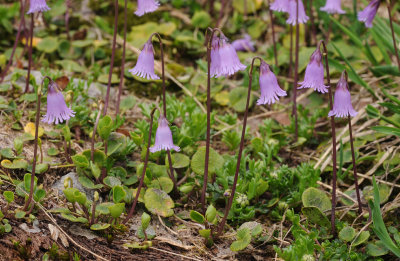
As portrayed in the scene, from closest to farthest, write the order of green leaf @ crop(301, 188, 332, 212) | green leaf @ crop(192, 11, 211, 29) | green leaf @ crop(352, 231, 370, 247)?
1. green leaf @ crop(352, 231, 370, 247)
2. green leaf @ crop(301, 188, 332, 212)
3. green leaf @ crop(192, 11, 211, 29)

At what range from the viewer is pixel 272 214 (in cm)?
300

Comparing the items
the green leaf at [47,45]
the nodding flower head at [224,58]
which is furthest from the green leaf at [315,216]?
the green leaf at [47,45]

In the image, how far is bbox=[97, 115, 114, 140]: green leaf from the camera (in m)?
2.96

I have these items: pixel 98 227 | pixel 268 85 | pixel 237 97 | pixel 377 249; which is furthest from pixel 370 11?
pixel 98 227

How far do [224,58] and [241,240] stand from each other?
996 mm

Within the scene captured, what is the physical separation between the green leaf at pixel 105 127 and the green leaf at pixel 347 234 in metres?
1.52

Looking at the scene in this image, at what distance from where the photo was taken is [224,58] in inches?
97.4

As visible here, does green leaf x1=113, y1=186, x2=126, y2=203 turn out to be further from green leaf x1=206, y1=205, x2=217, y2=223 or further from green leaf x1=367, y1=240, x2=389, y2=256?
green leaf x1=367, y1=240, x2=389, y2=256

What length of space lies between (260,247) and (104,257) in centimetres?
91

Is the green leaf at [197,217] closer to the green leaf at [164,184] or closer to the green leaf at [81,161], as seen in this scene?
the green leaf at [164,184]

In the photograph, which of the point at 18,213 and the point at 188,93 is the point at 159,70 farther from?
the point at 18,213

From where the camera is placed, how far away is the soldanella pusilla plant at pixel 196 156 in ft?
8.33

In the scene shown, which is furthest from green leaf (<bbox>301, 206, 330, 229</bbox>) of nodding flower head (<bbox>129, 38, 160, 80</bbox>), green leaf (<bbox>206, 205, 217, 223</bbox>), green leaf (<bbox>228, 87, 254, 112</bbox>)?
green leaf (<bbox>228, 87, 254, 112</bbox>)

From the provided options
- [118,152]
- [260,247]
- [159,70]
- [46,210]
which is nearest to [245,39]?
[159,70]
